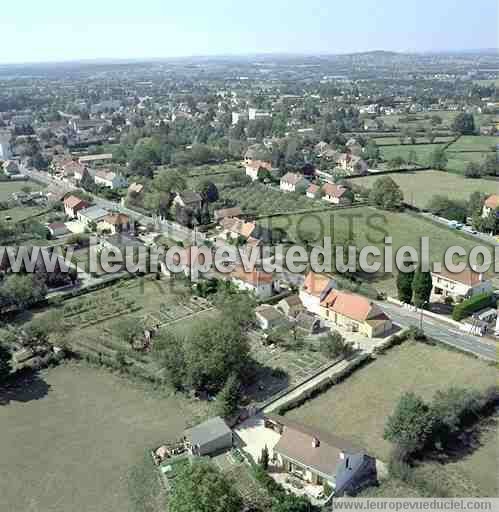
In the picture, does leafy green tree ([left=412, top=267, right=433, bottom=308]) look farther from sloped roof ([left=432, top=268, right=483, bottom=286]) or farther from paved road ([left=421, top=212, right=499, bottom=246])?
paved road ([left=421, top=212, right=499, bottom=246])

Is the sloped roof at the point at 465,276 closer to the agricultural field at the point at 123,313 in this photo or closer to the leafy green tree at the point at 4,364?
the agricultural field at the point at 123,313

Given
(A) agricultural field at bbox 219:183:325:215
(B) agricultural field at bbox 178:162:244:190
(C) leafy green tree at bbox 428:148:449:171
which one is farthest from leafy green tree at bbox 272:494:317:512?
(C) leafy green tree at bbox 428:148:449:171

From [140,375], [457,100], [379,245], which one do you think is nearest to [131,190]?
[379,245]

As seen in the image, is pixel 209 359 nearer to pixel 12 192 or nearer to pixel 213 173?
pixel 213 173

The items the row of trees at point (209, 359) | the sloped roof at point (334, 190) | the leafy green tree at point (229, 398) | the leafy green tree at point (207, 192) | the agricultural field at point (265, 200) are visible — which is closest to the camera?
the leafy green tree at point (229, 398)

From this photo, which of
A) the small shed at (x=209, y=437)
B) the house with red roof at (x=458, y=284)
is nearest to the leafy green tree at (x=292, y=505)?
the small shed at (x=209, y=437)

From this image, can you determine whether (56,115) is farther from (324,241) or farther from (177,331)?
(177,331)
